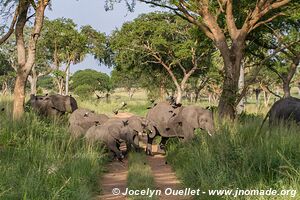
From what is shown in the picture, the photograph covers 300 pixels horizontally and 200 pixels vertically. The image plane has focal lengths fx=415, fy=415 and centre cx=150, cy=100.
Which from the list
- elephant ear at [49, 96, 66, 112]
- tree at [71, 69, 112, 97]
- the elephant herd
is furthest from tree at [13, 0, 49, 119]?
tree at [71, 69, 112, 97]

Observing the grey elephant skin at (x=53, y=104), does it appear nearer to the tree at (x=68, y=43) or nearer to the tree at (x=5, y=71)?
the tree at (x=68, y=43)

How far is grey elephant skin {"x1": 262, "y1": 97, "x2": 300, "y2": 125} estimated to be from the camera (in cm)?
990

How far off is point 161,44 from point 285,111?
67.6ft

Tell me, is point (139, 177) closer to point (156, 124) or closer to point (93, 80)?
point (156, 124)

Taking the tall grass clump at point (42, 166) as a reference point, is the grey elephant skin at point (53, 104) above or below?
above

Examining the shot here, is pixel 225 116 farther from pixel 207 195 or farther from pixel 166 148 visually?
pixel 207 195

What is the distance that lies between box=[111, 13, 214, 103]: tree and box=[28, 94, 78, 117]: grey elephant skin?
14.8 metres

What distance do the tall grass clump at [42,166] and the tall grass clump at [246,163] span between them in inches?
68.1

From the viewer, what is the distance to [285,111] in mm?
10227

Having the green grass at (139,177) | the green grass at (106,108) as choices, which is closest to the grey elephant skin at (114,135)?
the green grass at (139,177)

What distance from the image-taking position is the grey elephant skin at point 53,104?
14.4 metres

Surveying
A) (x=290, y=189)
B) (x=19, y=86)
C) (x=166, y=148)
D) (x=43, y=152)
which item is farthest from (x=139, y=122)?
(x=290, y=189)

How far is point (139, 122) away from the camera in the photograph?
12.2 meters

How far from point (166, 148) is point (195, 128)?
65.5 inches
